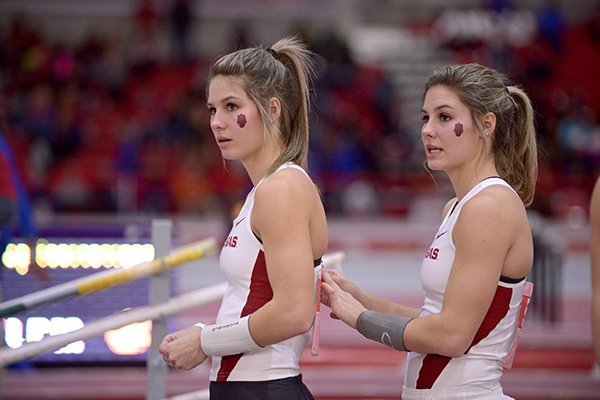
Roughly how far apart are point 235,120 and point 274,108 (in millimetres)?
108

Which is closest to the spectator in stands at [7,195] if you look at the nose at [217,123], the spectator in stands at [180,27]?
the nose at [217,123]

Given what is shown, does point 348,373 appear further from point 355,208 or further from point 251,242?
point 355,208

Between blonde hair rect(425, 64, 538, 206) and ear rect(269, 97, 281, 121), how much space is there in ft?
1.38

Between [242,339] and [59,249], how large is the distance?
286 centimetres

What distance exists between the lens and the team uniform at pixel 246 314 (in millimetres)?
2457

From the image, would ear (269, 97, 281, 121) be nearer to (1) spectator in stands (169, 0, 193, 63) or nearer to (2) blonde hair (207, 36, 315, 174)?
(2) blonde hair (207, 36, 315, 174)

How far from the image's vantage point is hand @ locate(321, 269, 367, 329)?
2594 mm

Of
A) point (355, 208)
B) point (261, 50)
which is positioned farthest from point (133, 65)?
point (261, 50)

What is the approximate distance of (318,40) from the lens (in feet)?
59.4

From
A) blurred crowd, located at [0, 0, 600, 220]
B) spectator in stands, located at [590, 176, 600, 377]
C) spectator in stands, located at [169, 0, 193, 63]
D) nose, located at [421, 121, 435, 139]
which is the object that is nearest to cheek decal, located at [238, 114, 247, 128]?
nose, located at [421, 121, 435, 139]

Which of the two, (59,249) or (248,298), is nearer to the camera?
(248,298)

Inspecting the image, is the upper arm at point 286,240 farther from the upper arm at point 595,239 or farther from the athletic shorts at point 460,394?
the upper arm at point 595,239

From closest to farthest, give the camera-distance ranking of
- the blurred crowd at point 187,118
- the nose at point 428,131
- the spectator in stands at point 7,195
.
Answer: the nose at point 428,131
the spectator in stands at point 7,195
the blurred crowd at point 187,118

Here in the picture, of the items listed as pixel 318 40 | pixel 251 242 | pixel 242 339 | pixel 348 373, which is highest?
Result: pixel 318 40
